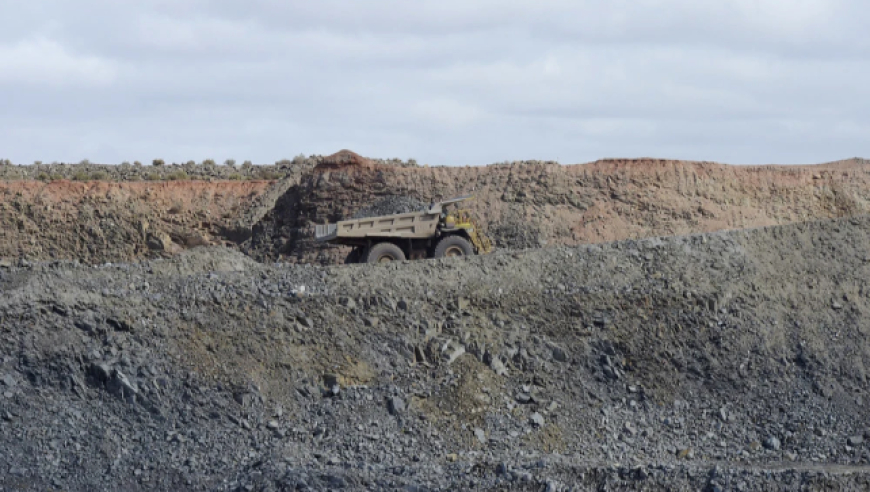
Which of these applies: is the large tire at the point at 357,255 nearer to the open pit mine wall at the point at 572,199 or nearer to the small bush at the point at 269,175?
the open pit mine wall at the point at 572,199

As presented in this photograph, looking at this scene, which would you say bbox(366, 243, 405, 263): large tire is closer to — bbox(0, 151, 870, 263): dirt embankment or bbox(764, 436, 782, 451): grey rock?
bbox(0, 151, 870, 263): dirt embankment

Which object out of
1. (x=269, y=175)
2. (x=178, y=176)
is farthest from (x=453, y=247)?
(x=178, y=176)

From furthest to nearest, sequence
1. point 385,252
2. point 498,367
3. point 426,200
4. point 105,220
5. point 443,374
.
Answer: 1. point 105,220
2. point 426,200
3. point 385,252
4. point 498,367
5. point 443,374

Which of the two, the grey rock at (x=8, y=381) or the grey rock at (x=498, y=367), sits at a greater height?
the grey rock at (x=498, y=367)

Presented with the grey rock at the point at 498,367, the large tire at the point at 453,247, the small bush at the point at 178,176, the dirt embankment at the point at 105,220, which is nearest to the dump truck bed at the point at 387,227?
the large tire at the point at 453,247

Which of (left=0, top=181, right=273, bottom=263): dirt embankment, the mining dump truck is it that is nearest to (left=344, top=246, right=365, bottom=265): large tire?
the mining dump truck

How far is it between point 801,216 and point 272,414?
20255mm

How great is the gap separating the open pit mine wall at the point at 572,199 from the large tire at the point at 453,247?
6.11 m

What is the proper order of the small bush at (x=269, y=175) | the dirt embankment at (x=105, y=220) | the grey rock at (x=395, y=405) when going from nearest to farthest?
the grey rock at (x=395, y=405), the dirt embankment at (x=105, y=220), the small bush at (x=269, y=175)

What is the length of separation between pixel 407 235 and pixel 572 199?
8.50 m

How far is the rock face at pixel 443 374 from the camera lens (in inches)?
628

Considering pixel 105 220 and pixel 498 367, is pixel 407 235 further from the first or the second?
pixel 105 220

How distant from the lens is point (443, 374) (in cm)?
1838

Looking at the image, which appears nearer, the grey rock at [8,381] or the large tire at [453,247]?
the grey rock at [8,381]
